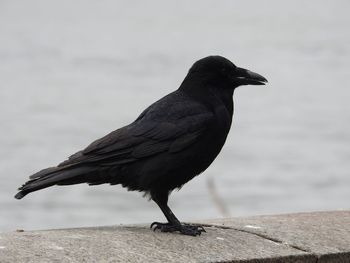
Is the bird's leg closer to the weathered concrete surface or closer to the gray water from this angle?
the weathered concrete surface

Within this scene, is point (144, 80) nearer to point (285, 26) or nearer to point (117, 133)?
point (285, 26)

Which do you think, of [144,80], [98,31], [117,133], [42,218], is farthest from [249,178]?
[98,31]

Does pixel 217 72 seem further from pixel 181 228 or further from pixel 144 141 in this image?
pixel 181 228

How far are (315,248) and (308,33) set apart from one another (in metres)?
24.5

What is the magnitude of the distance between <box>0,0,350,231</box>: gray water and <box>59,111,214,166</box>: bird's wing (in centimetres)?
407

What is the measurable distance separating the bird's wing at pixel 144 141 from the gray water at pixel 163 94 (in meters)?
4.07

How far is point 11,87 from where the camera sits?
22.8 m

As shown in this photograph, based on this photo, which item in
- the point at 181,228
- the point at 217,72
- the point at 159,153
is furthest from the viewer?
the point at 217,72

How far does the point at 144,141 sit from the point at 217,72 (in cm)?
62

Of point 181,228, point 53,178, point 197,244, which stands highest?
point 53,178

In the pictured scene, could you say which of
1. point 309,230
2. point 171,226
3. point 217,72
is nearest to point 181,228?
point 171,226

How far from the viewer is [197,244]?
18.3ft

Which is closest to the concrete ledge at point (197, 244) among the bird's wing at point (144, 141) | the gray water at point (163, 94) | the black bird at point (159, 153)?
the black bird at point (159, 153)

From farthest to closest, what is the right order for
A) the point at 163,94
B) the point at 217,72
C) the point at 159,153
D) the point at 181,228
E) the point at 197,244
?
the point at 163,94 < the point at 217,72 < the point at 159,153 < the point at 181,228 < the point at 197,244
